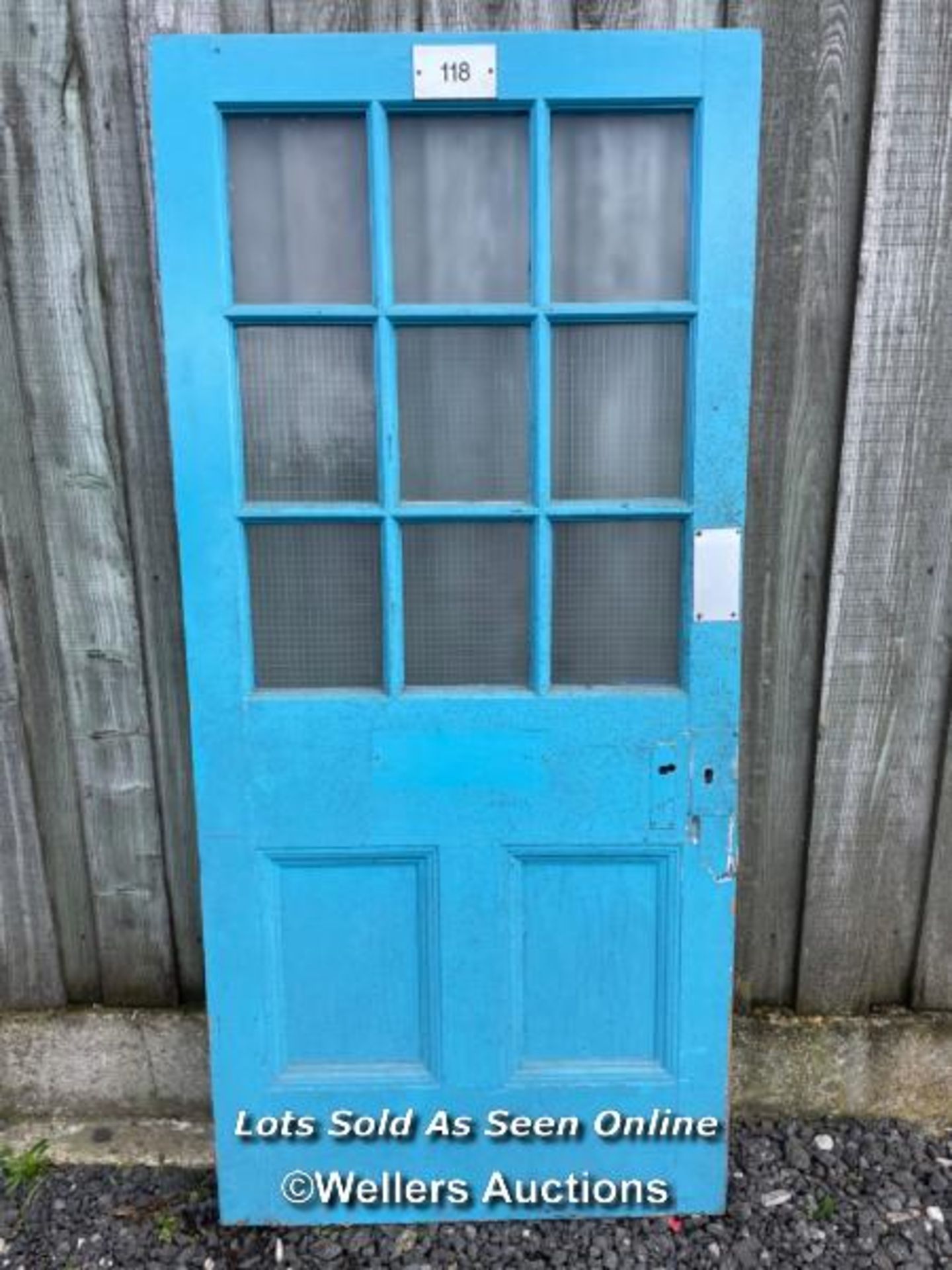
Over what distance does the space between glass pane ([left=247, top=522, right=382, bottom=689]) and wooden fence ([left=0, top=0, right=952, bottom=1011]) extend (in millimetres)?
302

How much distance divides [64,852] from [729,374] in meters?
1.80

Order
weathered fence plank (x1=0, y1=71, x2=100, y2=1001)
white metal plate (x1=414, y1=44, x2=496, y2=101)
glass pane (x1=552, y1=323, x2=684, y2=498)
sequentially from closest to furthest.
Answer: white metal plate (x1=414, y1=44, x2=496, y2=101) → glass pane (x1=552, y1=323, x2=684, y2=498) → weathered fence plank (x1=0, y1=71, x2=100, y2=1001)

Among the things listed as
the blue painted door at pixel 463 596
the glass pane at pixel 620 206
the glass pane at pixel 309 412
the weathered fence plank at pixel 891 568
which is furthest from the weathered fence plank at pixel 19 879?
the weathered fence plank at pixel 891 568

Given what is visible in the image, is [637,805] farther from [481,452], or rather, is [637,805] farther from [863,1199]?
[863,1199]

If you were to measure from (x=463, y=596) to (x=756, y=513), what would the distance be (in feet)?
2.17

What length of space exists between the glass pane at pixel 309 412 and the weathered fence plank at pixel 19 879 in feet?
2.34

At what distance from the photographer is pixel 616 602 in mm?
1864

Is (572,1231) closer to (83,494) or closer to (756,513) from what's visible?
(756,513)

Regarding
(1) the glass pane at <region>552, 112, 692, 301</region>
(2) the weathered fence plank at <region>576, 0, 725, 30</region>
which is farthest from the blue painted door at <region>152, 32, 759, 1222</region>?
(2) the weathered fence plank at <region>576, 0, 725, 30</region>

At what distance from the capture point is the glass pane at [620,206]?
170cm

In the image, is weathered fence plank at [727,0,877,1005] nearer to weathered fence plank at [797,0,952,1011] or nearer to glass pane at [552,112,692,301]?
weathered fence plank at [797,0,952,1011]

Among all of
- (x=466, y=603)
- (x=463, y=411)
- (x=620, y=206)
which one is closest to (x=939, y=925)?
(x=466, y=603)

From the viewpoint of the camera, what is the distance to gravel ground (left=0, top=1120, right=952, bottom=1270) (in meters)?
1.97

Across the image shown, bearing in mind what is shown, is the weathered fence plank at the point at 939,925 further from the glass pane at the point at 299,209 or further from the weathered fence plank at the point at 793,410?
the glass pane at the point at 299,209
